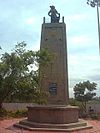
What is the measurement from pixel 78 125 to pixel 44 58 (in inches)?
463

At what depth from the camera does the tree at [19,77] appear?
83.6 ft

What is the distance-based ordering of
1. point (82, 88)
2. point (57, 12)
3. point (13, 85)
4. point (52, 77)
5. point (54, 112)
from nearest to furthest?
point (54, 112) < point (13, 85) < point (52, 77) < point (57, 12) < point (82, 88)

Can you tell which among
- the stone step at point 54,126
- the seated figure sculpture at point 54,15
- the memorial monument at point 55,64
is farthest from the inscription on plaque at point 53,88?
the stone step at point 54,126

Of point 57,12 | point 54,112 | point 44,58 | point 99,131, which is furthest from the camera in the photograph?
point 57,12

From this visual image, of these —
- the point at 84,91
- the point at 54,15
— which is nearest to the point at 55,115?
the point at 54,15

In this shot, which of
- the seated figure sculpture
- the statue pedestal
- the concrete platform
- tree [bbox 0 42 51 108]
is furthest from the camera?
the seated figure sculpture

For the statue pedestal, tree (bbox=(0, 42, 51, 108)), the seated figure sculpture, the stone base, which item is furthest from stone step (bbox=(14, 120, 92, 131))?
the seated figure sculpture

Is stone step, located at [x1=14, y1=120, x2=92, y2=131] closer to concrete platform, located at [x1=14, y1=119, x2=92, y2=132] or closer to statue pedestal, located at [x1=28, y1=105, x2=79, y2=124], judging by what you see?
concrete platform, located at [x1=14, y1=119, x2=92, y2=132]

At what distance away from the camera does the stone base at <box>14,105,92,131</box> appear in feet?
53.0

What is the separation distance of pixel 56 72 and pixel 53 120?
13.7 meters

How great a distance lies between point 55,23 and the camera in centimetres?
3206

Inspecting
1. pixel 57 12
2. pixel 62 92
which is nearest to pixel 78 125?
pixel 62 92

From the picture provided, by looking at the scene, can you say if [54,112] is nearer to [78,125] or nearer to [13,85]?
[78,125]

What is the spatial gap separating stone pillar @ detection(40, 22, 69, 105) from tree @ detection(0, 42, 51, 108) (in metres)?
2.79
